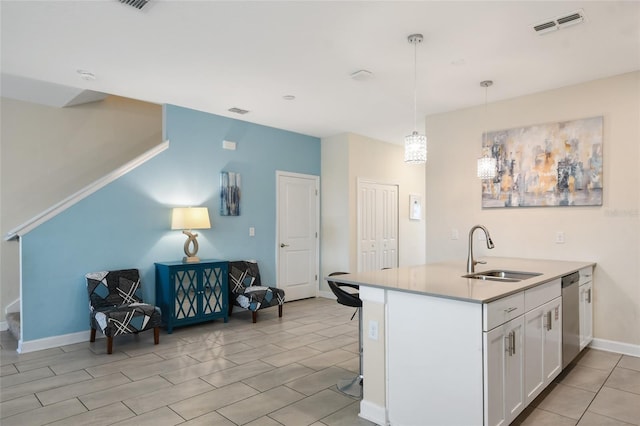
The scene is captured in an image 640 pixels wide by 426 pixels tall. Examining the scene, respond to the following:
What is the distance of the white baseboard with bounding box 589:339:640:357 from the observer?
3.63 m

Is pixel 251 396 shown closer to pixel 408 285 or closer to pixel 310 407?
pixel 310 407

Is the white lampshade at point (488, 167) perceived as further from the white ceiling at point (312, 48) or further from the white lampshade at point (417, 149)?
the white lampshade at point (417, 149)

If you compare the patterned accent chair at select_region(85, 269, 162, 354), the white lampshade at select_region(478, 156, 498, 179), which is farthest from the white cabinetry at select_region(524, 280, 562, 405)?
the patterned accent chair at select_region(85, 269, 162, 354)

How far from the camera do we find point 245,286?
5.19m

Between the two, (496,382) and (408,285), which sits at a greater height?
(408,285)

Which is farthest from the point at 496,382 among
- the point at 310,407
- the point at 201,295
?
the point at 201,295

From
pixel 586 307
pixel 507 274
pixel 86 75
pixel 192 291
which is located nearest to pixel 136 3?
pixel 86 75

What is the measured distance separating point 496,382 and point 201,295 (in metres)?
3.43

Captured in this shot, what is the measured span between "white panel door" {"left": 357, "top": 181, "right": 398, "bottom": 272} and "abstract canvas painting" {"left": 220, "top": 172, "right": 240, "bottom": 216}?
6.73 feet

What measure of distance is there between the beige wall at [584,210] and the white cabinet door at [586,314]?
0.12 meters

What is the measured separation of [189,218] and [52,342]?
1.83 metres

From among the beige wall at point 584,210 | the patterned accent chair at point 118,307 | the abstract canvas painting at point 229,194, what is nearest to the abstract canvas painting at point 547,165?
the beige wall at point 584,210

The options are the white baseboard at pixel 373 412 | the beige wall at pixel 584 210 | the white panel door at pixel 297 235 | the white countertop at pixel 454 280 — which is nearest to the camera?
the white countertop at pixel 454 280

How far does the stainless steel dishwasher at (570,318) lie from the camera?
3.03 meters
